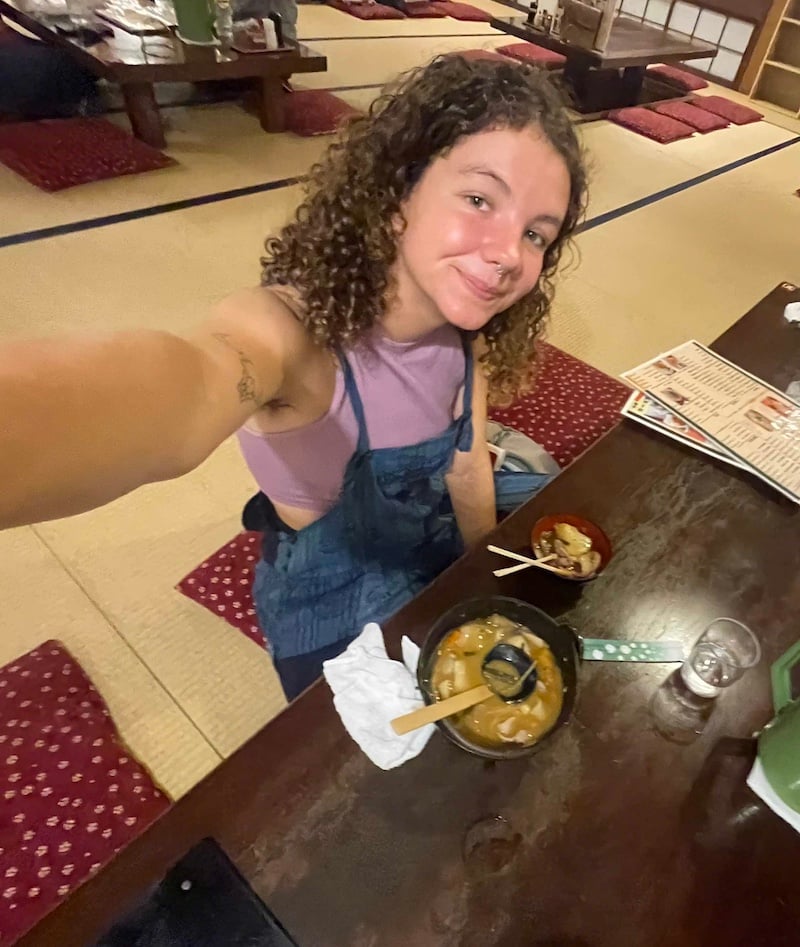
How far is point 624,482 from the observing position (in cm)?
111

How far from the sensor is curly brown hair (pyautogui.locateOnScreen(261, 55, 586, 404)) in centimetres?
90

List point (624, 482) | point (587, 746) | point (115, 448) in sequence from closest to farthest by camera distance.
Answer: point (115, 448), point (587, 746), point (624, 482)

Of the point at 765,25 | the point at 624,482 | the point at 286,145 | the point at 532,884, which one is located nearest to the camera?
the point at 532,884

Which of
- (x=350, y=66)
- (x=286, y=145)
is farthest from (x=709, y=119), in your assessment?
(x=286, y=145)

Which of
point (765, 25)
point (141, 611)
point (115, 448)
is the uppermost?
point (115, 448)

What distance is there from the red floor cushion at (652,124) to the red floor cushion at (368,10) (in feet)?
6.33

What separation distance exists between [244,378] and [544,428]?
138 centimetres

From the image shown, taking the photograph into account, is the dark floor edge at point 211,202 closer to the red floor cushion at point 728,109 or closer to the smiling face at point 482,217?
the red floor cushion at point 728,109

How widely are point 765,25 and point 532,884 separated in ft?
20.9

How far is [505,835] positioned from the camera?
706 millimetres

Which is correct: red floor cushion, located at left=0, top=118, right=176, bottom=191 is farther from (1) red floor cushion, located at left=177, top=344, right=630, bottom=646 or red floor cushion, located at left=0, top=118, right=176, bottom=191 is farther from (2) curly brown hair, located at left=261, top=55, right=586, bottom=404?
(2) curly brown hair, located at left=261, top=55, right=586, bottom=404

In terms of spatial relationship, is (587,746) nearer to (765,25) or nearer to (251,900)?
(251,900)

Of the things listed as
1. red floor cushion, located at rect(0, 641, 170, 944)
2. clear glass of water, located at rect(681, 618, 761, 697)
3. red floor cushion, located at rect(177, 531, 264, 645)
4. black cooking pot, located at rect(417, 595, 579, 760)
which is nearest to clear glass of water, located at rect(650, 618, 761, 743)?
clear glass of water, located at rect(681, 618, 761, 697)

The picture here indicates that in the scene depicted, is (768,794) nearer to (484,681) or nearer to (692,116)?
(484,681)
